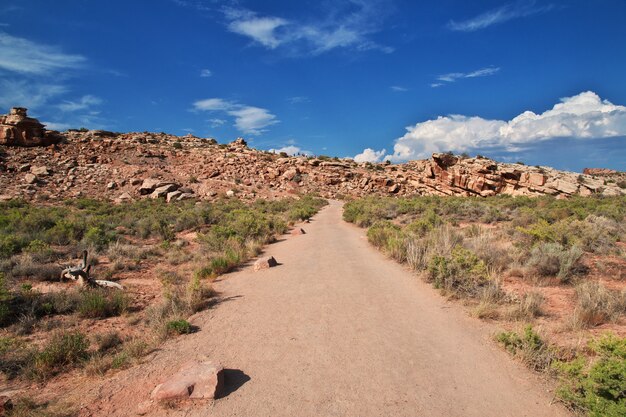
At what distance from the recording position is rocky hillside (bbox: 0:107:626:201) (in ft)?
116

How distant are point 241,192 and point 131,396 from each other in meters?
35.6

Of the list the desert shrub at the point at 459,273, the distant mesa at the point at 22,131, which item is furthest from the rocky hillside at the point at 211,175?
the desert shrub at the point at 459,273

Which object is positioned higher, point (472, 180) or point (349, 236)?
point (472, 180)

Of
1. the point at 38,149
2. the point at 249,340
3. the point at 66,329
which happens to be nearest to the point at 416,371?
the point at 249,340

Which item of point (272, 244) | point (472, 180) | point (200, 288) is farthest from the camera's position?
point (472, 180)

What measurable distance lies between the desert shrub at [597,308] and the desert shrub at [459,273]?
5.95ft

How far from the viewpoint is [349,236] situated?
55.6ft

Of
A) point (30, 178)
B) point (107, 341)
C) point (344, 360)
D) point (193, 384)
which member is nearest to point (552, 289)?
point (344, 360)

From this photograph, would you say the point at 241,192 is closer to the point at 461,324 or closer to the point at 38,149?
the point at 38,149

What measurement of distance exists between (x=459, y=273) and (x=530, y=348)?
3370 millimetres

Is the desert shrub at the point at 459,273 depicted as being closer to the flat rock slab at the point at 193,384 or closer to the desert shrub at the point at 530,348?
the desert shrub at the point at 530,348

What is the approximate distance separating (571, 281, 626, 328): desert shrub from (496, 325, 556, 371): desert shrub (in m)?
1.36

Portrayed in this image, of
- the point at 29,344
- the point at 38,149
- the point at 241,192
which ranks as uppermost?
the point at 38,149

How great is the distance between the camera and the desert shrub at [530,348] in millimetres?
4688
